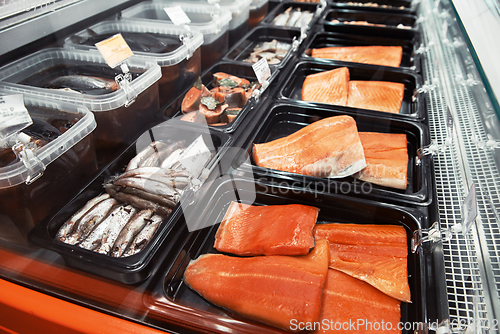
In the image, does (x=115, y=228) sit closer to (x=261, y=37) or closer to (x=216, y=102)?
(x=216, y=102)

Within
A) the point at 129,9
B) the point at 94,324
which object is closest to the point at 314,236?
the point at 94,324

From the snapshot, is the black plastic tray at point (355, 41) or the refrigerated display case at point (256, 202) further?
the black plastic tray at point (355, 41)

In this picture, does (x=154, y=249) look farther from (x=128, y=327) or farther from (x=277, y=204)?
(x=277, y=204)

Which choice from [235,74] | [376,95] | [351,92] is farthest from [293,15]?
[376,95]

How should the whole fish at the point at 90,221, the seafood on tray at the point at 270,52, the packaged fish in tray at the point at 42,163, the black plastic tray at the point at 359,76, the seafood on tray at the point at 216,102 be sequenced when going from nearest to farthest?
1. the packaged fish in tray at the point at 42,163
2. the whole fish at the point at 90,221
3. the seafood on tray at the point at 216,102
4. the black plastic tray at the point at 359,76
5. the seafood on tray at the point at 270,52

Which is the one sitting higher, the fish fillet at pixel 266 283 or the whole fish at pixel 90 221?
the whole fish at pixel 90 221

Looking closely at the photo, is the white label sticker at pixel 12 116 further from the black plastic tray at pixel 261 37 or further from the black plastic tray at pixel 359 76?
the black plastic tray at pixel 261 37

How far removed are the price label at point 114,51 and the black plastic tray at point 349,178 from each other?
0.89 metres

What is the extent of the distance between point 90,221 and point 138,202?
0.22 meters

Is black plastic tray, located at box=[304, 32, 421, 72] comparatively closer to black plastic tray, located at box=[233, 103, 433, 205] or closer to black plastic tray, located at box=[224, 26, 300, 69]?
black plastic tray, located at box=[224, 26, 300, 69]

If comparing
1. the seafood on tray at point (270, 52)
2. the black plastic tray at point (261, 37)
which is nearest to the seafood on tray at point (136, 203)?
the seafood on tray at point (270, 52)

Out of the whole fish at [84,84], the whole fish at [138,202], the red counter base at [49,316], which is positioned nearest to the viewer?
the red counter base at [49,316]

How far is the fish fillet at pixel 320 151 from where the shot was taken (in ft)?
6.24

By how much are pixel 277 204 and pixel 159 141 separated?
793mm
